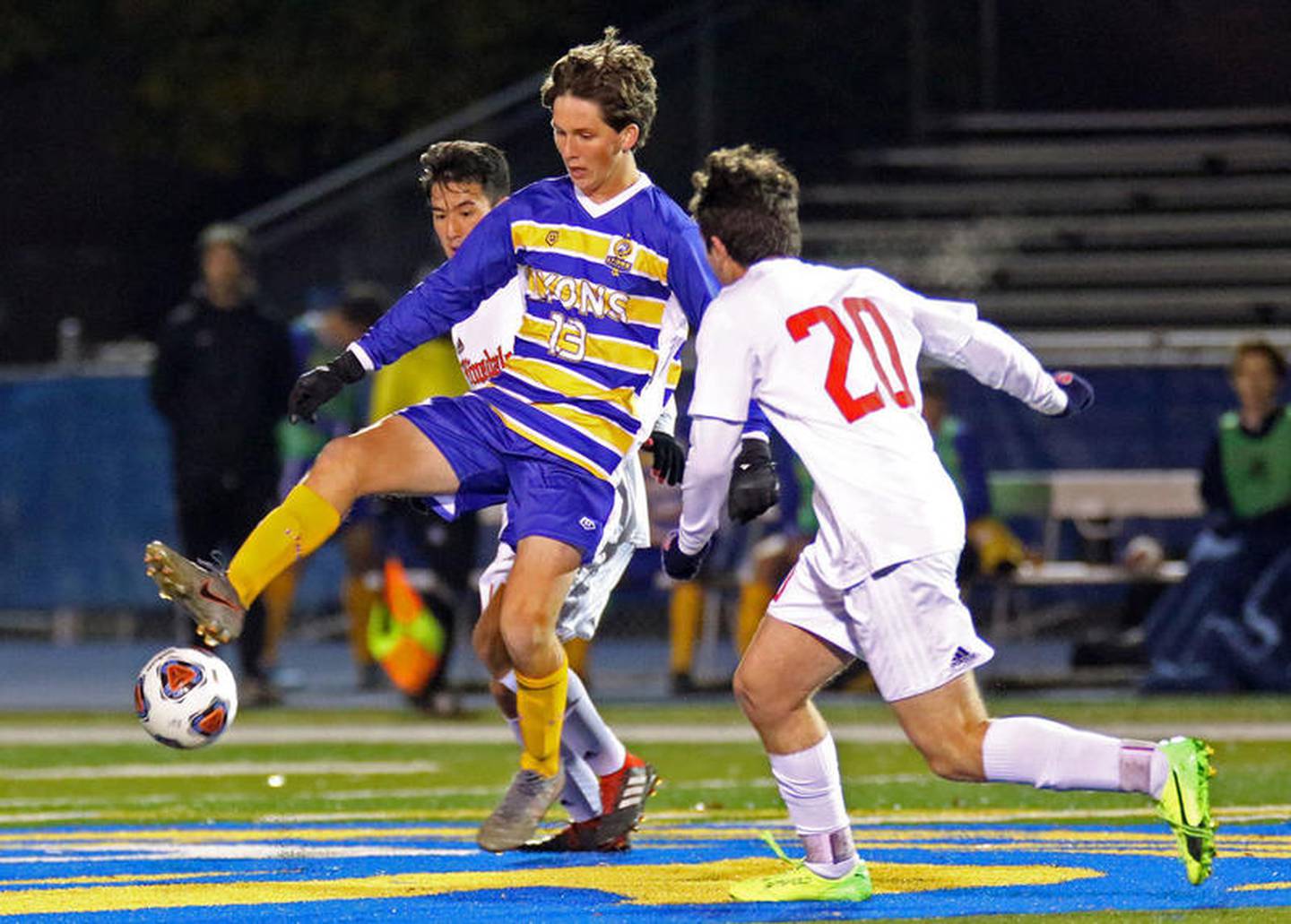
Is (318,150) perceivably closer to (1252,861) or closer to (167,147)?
(167,147)

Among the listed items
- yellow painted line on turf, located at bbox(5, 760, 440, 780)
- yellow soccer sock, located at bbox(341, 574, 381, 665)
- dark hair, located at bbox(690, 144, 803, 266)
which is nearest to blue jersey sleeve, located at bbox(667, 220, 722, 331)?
dark hair, located at bbox(690, 144, 803, 266)

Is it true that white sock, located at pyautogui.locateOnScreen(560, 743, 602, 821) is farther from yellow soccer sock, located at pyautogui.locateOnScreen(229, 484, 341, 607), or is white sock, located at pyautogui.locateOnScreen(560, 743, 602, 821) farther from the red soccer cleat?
yellow soccer sock, located at pyautogui.locateOnScreen(229, 484, 341, 607)

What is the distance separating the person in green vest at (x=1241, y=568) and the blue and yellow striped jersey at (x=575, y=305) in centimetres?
731

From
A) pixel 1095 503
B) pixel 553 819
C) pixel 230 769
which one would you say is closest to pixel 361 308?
pixel 230 769

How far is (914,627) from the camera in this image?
23.3 feet

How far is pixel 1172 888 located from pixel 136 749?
7.09 meters

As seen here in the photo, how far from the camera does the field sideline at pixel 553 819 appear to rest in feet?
24.0

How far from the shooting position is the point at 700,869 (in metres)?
8.14

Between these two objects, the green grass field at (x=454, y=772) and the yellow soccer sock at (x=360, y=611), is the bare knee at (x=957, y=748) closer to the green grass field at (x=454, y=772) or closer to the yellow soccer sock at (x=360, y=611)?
the green grass field at (x=454, y=772)

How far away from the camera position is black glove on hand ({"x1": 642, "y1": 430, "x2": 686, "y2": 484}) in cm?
844

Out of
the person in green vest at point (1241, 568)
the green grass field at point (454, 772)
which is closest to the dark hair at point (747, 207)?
the green grass field at point (454, 772)

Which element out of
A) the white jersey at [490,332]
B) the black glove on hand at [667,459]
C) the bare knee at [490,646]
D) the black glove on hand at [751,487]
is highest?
the white jersey at [490,332]

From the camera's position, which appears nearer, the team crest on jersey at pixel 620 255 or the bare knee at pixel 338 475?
the bare knee at pixel 338 475

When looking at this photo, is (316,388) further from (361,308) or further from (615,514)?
(361,308)
